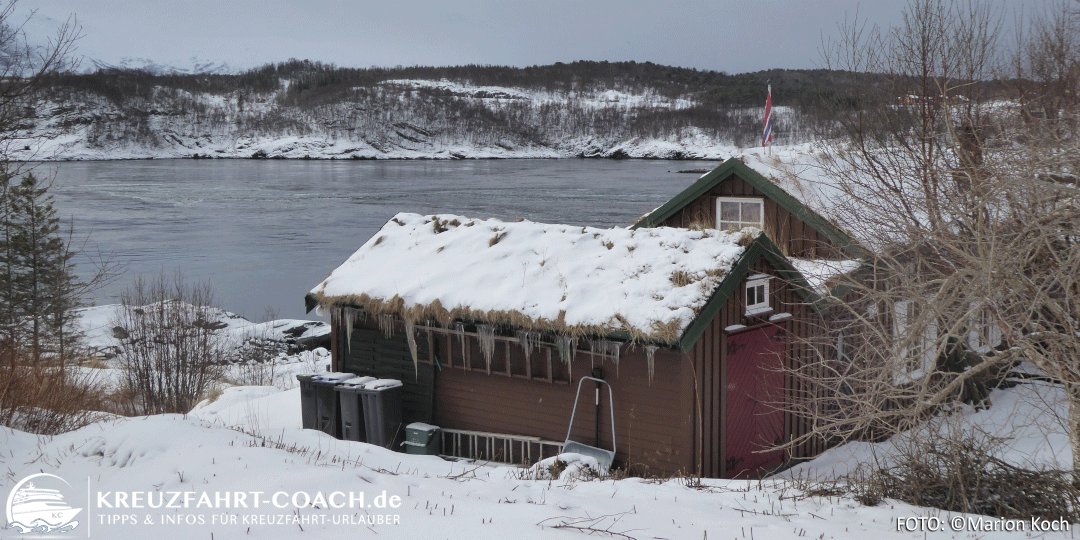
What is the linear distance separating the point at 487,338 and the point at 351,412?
244 centimetres

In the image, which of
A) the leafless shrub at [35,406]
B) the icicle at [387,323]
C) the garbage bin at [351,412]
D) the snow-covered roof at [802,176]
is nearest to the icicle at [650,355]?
the icicle at [387,323]

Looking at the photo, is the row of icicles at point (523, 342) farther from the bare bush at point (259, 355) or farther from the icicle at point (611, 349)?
the bare bush at point (259, 355)

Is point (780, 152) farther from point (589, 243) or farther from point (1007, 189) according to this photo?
point (1007, 189)

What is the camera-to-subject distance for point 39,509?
6059 millimetres

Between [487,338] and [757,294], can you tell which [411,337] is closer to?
[487,338]

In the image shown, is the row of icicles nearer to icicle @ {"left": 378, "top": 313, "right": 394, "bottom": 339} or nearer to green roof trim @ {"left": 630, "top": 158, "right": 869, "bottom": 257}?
icicle @ {"left": 378, "top": 313, "right": 394, "bottom": 339}

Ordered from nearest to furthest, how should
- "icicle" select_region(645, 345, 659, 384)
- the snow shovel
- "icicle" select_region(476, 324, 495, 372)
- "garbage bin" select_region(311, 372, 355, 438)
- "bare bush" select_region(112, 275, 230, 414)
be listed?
"icicle" select_region(645, 345, 659, 384) < the snow shovel < "icicle" select_region(476, 324, 495, 372) < "garbage bin" select_region(311, 372, 355, 438) < "bare bush" select_region(112, 275, 230, 414)

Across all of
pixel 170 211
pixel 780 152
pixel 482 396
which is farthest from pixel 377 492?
pixel 170 211

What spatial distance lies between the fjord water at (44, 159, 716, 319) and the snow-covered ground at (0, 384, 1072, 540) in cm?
502

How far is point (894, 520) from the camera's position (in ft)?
22.5

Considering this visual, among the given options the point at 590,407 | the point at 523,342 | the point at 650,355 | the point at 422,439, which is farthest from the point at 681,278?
the point at 422,439

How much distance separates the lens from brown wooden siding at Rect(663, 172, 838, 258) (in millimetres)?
14594

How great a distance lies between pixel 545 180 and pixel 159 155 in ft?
275

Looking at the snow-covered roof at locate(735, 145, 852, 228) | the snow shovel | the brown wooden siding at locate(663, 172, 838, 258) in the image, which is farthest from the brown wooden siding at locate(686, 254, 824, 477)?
the brown wooden siding at locate(663, 172, 838, 258)
